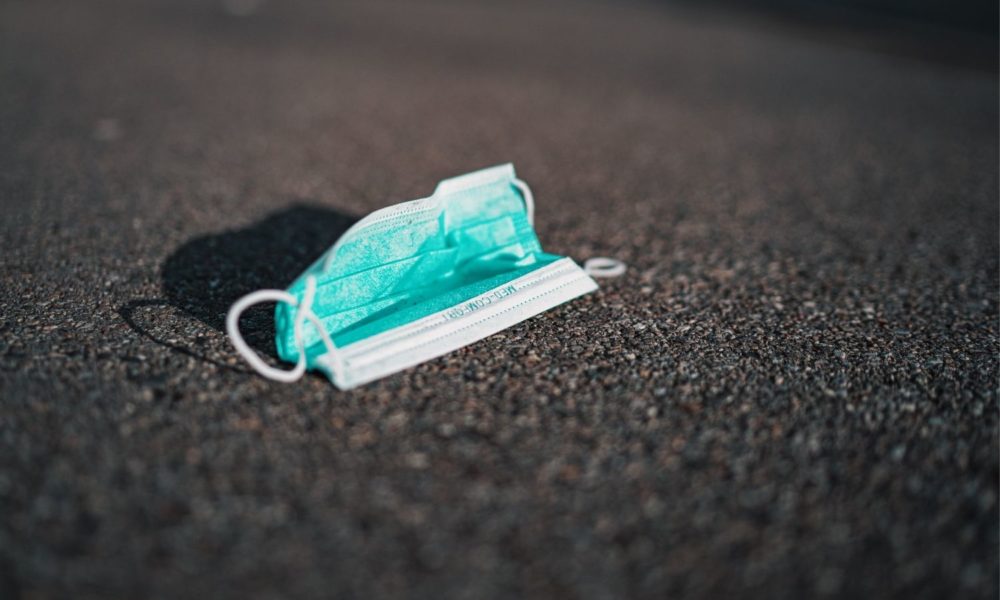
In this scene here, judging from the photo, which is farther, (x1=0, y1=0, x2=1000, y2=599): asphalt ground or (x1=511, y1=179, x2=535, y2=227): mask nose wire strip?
(x1=511, y1=179, x2=535, y2=227): mask nose wire strip

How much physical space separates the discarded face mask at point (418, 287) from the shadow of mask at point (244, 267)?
17 cm

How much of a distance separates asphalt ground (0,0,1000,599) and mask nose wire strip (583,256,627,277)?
0.39 feet

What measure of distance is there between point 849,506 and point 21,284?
2.77 metres

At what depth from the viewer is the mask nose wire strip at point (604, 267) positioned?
2.95m

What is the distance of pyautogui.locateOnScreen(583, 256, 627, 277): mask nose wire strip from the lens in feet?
9.68

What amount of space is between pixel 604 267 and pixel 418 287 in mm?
902

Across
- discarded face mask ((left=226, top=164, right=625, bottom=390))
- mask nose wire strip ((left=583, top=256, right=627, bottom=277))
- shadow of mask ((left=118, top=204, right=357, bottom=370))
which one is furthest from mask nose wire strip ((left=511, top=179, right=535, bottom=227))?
shadow of mask ((left=118, top=204, right=357, bottom=370))

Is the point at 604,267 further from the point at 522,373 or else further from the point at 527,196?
the point at 522,373

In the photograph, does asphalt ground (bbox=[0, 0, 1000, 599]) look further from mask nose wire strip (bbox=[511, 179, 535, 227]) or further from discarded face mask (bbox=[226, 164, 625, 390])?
mask nose wire strip (bbox=[511, 179, 535, 227])

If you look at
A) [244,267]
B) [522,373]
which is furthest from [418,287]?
[244,267]

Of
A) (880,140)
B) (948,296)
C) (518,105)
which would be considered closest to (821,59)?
(880,140)

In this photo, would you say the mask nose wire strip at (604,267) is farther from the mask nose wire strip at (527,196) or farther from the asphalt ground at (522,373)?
the mask nose wire strip at (527,196)

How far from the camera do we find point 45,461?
71.2 inches

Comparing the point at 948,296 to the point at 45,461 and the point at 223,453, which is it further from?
the point at 45,461
